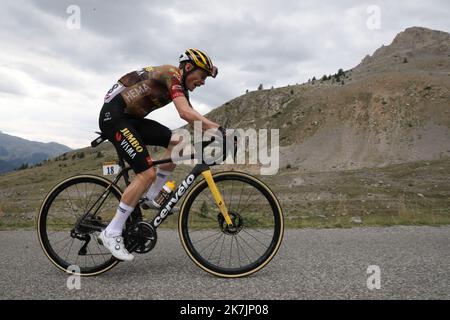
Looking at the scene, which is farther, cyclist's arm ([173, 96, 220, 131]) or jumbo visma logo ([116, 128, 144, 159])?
jumbo visma logo ([116, 128, 144, 159])

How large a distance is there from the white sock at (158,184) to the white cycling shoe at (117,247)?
1.86 ft

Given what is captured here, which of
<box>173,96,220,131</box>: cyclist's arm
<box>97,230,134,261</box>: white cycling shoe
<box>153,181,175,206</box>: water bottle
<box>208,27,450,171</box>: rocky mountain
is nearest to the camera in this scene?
<box>173,96,220,131</box>: cyclist's arm

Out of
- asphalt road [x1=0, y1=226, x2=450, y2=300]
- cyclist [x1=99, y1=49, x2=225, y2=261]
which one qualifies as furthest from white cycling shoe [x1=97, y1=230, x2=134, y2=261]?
asphalt road [x1=0, y1=226, x2=450, y2=300]

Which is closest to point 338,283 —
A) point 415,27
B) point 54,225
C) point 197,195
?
point 197,195

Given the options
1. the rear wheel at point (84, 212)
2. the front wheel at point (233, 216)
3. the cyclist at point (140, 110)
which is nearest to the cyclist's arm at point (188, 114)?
the cyclist at point (140, 110)

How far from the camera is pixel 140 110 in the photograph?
434 centimetres

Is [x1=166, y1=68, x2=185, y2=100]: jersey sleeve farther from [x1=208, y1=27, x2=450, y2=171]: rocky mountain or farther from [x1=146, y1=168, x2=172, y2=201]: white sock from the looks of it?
[x1=208, y1=27, x2=450, y2=171]: rocky mountain

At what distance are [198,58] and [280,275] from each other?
2429 mm

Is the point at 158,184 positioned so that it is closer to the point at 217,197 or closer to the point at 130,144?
the point at 130,144

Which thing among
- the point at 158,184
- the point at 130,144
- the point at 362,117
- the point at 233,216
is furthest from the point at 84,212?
the point at 362,117

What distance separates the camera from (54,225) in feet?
18.9

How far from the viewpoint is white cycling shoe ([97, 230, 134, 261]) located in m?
4.04
